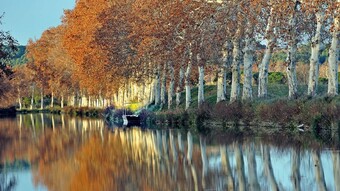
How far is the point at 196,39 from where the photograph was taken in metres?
46.0

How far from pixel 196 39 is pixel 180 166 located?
81.9ft

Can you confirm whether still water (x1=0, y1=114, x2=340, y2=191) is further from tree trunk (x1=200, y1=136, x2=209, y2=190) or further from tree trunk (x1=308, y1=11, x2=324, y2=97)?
tree trunk (x1=308, y1=11, x2=324, y2=97)

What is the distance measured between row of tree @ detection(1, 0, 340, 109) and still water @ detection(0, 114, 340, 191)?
809 centimetres

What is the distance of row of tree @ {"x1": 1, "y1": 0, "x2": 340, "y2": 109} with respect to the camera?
36.6 metres

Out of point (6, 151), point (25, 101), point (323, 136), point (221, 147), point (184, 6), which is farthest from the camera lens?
point (25, 101)

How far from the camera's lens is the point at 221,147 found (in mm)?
27828

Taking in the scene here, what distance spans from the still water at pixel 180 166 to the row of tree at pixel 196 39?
318 inches

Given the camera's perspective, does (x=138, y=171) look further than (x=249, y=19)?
No

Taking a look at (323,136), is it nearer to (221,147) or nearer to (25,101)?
(221,147)

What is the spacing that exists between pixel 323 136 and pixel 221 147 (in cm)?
513

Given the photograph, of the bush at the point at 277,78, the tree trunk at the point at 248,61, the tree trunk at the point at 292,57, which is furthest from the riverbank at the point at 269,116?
the bush at the point at 277,78

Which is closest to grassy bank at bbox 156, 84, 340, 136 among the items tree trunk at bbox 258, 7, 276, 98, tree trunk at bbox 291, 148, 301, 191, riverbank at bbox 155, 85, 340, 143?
riverbank at bbox 155, 85, 340, 143

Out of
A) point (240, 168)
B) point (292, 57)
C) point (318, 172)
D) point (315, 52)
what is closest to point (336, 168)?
point (318, 172)

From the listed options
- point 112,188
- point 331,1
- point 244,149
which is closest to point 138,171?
point 112,188
